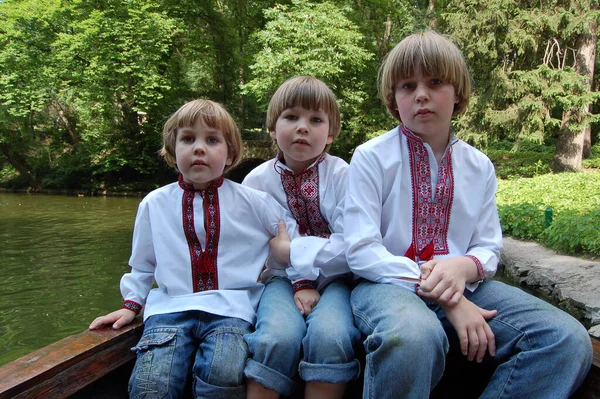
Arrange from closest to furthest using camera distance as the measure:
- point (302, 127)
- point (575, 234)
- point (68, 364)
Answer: point (68, 364)
point (302, 127)
point (575, 234)

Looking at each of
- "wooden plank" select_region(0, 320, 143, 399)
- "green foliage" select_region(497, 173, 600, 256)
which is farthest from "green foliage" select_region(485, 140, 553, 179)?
"wooden plank" select_region(0, 320, 143, 399)

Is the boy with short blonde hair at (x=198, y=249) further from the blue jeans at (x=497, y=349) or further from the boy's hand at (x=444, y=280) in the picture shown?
the boy's hand at (x=444, y=280)

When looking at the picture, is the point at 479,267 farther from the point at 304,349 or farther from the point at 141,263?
the point at 141,263

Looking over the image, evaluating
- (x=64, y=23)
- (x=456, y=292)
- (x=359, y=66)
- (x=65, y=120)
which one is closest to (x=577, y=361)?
(x=456, y=292)

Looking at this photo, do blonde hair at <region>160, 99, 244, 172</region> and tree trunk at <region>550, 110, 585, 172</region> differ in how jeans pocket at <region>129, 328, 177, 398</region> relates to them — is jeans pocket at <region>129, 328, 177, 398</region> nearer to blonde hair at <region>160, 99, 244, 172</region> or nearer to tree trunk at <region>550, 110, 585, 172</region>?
blonde hair at <region>160, 99, 244, 172</region>

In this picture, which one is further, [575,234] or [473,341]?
[575,234]

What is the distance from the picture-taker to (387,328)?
1.37 metres

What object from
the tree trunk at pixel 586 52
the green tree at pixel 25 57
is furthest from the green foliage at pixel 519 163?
the green tree at pixel 25 57

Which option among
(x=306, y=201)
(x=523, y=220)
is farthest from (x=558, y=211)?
(x=306, y=201)

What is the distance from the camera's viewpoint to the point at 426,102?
172cm

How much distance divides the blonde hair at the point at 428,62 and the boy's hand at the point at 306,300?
2.72ft

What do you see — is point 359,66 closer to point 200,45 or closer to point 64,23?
point 200,45

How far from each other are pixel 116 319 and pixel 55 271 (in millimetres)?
6210

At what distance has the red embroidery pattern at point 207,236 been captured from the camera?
1800 millimetres
